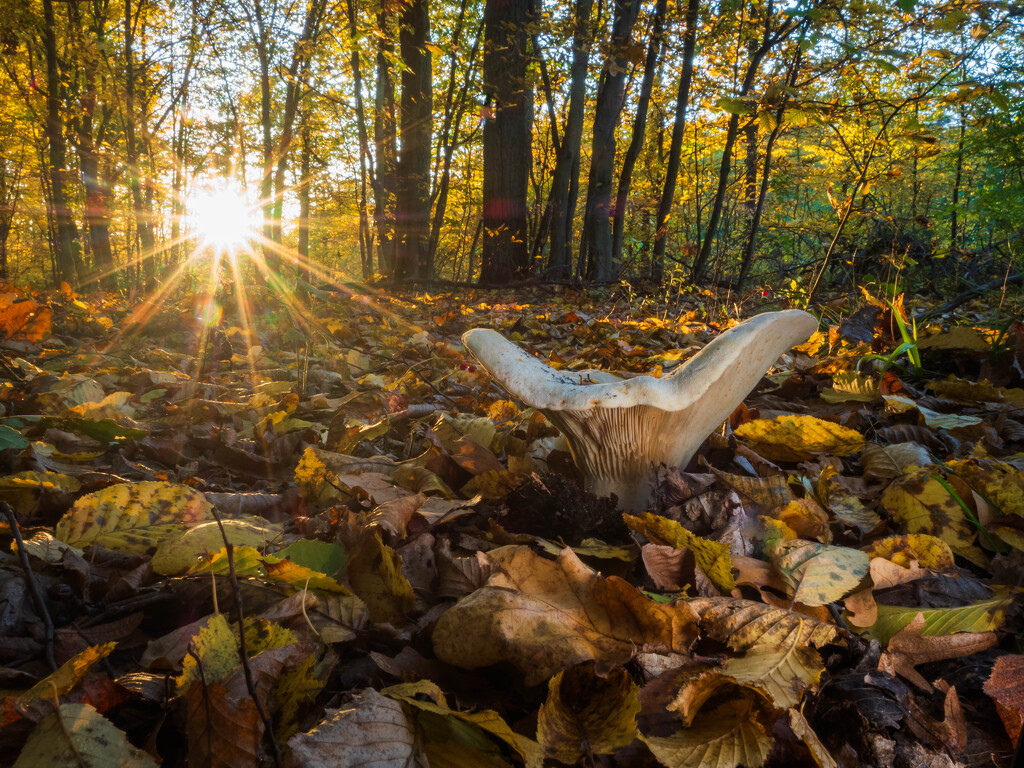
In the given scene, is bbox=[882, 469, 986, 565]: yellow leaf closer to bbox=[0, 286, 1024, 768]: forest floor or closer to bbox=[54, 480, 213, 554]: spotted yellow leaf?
bbox=[0, 286, 1024, 768]: forest floor

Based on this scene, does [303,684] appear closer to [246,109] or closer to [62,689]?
[62,689]

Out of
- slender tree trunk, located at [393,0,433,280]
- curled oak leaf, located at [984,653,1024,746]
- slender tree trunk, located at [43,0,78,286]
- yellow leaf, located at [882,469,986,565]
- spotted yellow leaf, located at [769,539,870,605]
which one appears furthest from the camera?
slender tree trunk, located at [43,0,78,286]

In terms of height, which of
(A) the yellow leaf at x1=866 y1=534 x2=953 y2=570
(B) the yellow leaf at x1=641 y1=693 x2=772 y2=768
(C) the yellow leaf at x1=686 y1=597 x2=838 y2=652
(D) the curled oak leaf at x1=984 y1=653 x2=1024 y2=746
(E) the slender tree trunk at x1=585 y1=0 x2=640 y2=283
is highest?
(E) the slender tree trunk at x1=585 y1=0 x2=640 y2=283

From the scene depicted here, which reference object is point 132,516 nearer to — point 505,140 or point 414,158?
point 505,140

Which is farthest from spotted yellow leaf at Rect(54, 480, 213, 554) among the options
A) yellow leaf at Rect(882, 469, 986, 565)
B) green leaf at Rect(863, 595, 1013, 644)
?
yellow leaf at Rect(882, 469, 986, 565)

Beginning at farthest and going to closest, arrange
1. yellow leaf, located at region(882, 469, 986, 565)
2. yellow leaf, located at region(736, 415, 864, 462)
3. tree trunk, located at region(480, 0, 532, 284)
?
tree trunk, located at region(480, 0, 532, 284) < yellow leaf, located at region(736, 415, 864, 462) < yellow leaf, located at region(882, 469, 986, 565)

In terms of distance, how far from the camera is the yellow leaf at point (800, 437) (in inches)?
70.9

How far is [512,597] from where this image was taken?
42.6 inches

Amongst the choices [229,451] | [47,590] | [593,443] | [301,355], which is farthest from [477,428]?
[301,355]

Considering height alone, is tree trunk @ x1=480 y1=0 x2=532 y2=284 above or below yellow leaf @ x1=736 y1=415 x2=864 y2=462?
above

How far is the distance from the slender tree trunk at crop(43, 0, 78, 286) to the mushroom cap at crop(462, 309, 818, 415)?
13976 millimetres

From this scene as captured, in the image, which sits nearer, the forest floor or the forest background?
the forest floor

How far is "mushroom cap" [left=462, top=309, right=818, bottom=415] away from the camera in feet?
4.39

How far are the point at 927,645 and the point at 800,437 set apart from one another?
32.7 inches
